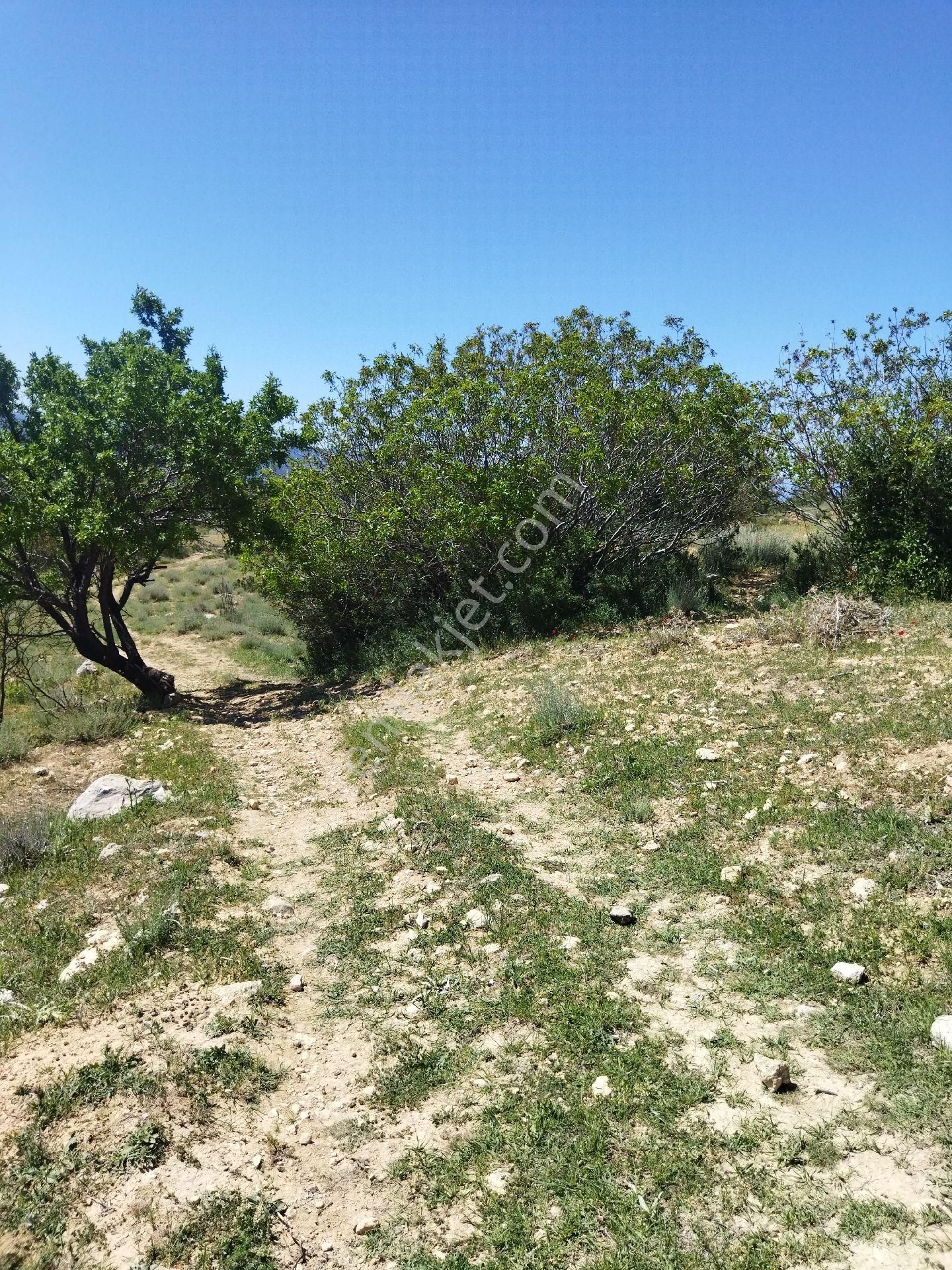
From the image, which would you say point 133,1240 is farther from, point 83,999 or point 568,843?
point 568,843

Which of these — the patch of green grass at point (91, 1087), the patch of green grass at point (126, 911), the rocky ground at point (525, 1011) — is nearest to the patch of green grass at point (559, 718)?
the rocky ground at point (525, 1011)

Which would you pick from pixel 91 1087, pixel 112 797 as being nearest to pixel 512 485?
pixel 112 797

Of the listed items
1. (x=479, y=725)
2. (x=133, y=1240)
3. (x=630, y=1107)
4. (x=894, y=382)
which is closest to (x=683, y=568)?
(x=894, y=382)

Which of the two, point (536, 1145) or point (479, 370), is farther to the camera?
point (479, 370)

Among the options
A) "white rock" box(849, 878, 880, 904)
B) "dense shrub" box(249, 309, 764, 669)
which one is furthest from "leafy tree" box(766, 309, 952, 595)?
"white rock" box(849, 878, 880, 904)

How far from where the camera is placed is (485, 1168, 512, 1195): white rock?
9.00 feet

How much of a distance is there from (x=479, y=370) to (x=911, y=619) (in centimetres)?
769

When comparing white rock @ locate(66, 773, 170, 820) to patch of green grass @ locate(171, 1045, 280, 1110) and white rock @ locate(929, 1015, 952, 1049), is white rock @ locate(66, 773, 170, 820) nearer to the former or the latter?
patch of green grass @ locate(171, 1045, 280, 1110)

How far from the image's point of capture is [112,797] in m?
6.78

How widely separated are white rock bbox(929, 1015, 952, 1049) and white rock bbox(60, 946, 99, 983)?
4.25 meters

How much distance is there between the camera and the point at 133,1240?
2607 mm

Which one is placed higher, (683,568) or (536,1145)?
(683,568)

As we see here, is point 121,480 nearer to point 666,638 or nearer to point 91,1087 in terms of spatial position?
point 666,638

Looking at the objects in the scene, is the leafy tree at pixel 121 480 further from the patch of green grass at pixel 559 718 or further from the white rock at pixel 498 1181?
the white rock at pixel 498 1181
